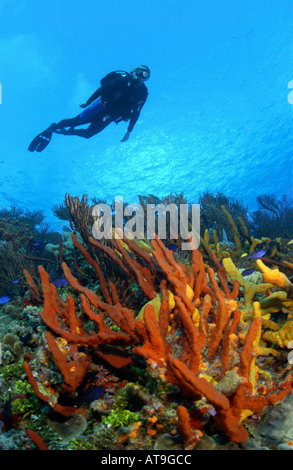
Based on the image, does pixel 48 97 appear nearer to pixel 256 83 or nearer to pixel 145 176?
pixel 145 176

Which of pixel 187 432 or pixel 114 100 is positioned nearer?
pixel 187 432

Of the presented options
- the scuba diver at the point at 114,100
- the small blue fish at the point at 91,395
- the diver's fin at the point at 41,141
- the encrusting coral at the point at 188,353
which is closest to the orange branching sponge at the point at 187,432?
the encrusting coral at the point at 188,353

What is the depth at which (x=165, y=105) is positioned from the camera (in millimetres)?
38938

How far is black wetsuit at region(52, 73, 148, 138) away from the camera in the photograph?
1047 cm

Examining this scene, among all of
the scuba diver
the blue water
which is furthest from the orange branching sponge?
the blue water

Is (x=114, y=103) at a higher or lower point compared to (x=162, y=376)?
higher

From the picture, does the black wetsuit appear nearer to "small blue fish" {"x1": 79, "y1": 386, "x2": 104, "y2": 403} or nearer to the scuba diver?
the scuba diver

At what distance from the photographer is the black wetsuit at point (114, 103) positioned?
10.5 meters

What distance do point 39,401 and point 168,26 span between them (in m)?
53.4

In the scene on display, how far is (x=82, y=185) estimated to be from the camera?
145 ft

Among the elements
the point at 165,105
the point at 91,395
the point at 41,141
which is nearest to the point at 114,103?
the point at 41,141

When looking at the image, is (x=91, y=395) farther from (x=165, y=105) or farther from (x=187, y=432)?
(x=165, y=105)

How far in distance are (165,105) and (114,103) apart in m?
32.1

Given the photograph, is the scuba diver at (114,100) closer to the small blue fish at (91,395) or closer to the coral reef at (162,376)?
the coral reef at (162,376)
